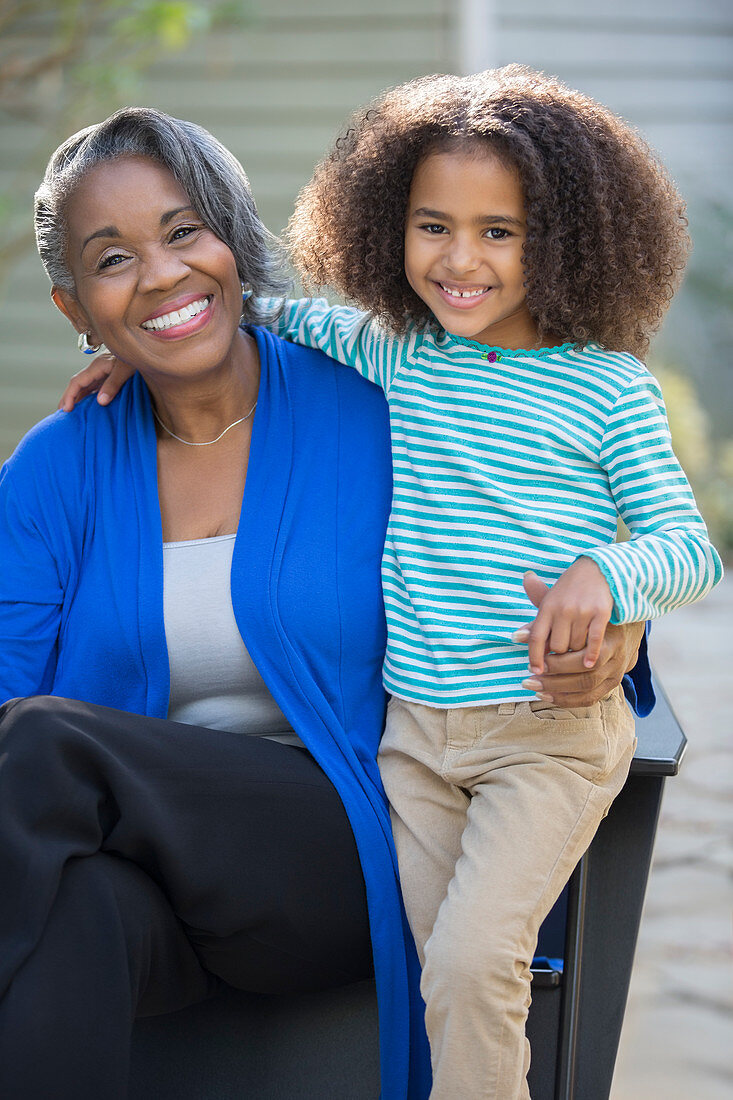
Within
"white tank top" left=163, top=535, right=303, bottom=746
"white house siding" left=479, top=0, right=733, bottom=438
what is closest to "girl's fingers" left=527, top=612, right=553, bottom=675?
"white tank top" left=163, top=535, right=303, bottom=746

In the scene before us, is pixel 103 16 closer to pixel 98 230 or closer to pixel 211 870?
pixel 98 230

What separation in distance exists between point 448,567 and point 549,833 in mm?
388

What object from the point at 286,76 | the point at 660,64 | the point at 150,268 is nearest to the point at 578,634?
the point at 150,268

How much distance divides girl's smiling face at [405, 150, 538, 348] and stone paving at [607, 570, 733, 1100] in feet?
5.11

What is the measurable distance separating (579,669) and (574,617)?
80 mm

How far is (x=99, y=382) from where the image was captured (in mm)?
2107

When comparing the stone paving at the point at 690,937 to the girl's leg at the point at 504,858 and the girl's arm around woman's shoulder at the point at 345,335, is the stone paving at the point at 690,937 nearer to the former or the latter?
the girl's leg at the point at 504,858

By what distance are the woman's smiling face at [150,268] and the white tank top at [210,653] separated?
30 cm

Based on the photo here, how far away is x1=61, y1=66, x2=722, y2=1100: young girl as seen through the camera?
1546 millimetres

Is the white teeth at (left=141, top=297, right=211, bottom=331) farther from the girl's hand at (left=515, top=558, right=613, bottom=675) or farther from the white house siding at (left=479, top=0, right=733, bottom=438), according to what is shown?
the white house siding at (left=479, top=0, right=733, bottom=438)

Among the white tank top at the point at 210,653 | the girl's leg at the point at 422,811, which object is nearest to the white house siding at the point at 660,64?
the white tank top at the point at 210,653

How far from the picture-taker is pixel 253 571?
1856 mm

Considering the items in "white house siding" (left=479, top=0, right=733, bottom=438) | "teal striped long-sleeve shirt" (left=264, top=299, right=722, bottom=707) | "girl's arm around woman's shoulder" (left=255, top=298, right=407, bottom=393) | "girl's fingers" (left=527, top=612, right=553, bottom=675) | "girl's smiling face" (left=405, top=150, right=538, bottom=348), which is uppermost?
"white house siding" (left=479, top=0, right=733, bottom=438)

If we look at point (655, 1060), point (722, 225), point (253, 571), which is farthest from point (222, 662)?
point (722, 225)
